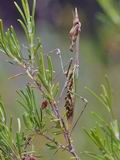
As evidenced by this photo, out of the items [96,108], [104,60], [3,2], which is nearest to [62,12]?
[104,60]

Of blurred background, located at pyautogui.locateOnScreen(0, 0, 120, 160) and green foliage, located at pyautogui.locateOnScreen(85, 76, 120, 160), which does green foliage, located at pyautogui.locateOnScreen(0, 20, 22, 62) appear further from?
blurred background, located at pyautogui.locateOnScreen(0, 0, 120, 160)

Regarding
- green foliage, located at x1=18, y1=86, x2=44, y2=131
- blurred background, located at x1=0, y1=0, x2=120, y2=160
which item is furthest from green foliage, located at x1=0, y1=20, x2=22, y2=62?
blurred background, located at x1=0, y1=0, x2=120, y2=160

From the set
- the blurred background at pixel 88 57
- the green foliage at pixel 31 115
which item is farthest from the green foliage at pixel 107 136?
the blurred background at pixel 88 57

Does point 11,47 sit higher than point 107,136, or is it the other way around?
point 11,47

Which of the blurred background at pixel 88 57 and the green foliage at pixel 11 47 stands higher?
the blurred background at pixel 88 57

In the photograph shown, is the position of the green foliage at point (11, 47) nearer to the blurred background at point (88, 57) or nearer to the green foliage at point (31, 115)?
the green foliage at point (31, 115)

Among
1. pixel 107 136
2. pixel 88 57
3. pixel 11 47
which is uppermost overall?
pixel 88 57

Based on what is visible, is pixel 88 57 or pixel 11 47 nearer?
pixel 11 47

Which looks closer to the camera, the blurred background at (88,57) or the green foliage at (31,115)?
the green foliage at (31,115)

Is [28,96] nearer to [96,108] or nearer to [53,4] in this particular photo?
[96,108]

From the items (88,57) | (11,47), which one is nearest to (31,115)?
(11,47)

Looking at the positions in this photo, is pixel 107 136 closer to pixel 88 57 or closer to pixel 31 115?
pixel 31 115
